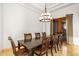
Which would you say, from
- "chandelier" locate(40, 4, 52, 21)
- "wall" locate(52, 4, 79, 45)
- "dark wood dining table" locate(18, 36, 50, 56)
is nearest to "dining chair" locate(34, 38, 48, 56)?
"dark wood dining table" locate(18, 36, 50, 56)

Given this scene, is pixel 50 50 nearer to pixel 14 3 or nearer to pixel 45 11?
pixel 45 11

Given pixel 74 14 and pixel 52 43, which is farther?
pixel 52 43

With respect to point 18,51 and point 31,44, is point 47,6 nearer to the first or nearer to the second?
point 31,44

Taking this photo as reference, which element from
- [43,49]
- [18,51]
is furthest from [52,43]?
[18,51]

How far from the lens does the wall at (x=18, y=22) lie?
1.70 meters

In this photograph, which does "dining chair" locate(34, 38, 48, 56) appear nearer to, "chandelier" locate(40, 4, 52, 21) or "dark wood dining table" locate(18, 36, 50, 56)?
"dark wood dining table" locate(18, 36, 50, 56)

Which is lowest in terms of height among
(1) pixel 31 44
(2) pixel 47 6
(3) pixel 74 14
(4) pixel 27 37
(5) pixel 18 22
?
(1) pixel 31 44

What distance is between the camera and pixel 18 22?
1.72m

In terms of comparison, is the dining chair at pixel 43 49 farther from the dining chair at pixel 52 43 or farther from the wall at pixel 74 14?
the wall at pixel 74 14

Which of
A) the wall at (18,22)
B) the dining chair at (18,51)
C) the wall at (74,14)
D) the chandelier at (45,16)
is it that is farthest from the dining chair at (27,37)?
the wall at (74,14)

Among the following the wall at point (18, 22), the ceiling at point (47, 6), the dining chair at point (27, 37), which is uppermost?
the ceiling at point (47, 6)

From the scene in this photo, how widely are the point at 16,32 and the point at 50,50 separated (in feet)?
2.00

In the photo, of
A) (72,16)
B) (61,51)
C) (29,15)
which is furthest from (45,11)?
(61,51)

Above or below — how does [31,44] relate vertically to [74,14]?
below
